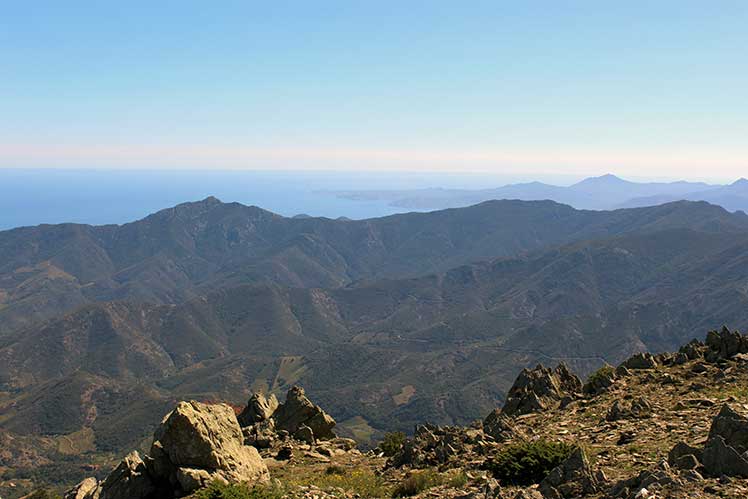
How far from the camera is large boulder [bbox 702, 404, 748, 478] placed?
42.0ft

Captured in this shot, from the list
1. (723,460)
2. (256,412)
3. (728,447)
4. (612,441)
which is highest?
(728,447)

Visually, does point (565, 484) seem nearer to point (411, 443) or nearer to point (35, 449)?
point (411, 443)

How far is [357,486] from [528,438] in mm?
7585

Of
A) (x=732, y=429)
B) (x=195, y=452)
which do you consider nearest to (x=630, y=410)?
(x=732, y=429)

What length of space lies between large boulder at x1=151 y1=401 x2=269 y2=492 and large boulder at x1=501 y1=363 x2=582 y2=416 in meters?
15.6

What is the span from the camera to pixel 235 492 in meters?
15.9

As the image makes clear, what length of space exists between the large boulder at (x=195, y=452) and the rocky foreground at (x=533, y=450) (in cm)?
5

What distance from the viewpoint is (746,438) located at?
1429 centimetres

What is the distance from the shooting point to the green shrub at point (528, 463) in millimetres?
16562

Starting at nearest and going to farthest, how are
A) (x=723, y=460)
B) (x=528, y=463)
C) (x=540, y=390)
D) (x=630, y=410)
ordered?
1. (x=723, y=460)
2. (x=528, y=463)
3. (x=630, y=410)
4. (x=540, y=390)

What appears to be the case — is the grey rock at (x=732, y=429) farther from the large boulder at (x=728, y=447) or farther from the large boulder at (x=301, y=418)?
the large boulder at (x=301, y=418)

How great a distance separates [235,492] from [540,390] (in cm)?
2024

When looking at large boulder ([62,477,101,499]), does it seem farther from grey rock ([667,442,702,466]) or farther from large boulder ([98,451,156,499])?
grey rock ([667,442,702,466])

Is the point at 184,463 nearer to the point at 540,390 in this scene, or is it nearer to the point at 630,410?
the point at 630,410
